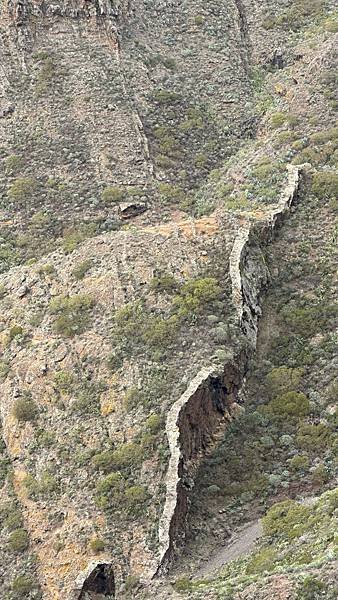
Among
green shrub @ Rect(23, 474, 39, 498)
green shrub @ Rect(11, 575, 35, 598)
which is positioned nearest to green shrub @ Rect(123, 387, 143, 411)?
green shrub @ Rect(23, 474, 39, 498)

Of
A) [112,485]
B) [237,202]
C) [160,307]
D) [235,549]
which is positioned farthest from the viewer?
[237,202]

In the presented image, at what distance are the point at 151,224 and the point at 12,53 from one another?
22.6 metres

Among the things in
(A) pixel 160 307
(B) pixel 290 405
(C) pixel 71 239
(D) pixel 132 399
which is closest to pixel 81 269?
(A) pixel 160 307

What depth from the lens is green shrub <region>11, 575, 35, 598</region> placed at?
175 feet

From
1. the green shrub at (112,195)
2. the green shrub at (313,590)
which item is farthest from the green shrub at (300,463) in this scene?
the green shrub at (112,195)

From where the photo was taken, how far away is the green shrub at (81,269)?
2623 inches

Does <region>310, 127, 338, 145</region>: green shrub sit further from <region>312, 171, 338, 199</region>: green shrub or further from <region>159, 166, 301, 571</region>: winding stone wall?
<region>159, 166, 301, 571</region>: winding stone wall

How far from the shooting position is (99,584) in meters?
52.0

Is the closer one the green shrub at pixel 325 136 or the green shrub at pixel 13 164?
the green shrub at pixel 325 136

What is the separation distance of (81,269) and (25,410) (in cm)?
1084

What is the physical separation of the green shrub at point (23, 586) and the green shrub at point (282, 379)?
17.7 meters

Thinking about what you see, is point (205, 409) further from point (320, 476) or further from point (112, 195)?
point (112, 195)

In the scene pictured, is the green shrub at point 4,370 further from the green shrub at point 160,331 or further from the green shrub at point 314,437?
the green shrub at point 314,437

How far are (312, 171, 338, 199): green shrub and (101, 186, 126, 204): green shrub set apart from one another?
14933mm
